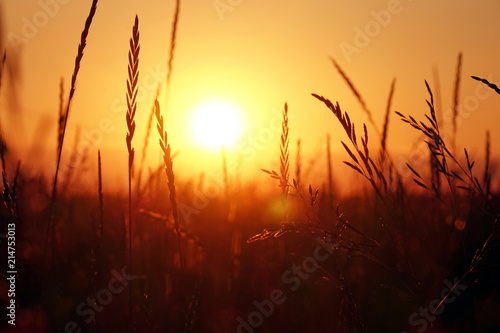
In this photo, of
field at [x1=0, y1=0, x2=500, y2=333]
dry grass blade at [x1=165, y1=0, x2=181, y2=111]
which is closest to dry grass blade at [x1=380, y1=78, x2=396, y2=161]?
field at [x1=0, y1=0, x2=500, y2=333]

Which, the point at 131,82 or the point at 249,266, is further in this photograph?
the point at 249,266

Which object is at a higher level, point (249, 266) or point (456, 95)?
point (456, 95)

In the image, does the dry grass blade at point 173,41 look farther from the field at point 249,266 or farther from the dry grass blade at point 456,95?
the dry grass blade at point 456,95

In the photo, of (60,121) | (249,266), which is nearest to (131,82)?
(60,121)

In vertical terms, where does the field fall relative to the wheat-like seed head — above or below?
below

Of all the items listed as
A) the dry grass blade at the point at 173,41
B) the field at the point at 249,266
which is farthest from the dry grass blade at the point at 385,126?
the dry grass blade at the point at 173,41

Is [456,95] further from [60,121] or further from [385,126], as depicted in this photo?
[60,121]

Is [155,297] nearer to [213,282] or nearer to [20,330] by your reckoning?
[213,282]

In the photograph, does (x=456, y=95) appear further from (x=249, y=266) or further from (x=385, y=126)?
(x=249, y=266)

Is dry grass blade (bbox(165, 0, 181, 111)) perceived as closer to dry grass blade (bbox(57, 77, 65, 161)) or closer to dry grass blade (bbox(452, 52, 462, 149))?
dry grass blade (bbox(57, 77, 65, 161))

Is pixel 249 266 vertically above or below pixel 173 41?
below

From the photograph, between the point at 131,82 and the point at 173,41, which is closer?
the point at 131,82

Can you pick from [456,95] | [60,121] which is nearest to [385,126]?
[456,95]

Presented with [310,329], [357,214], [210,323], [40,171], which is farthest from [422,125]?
[40,171]
